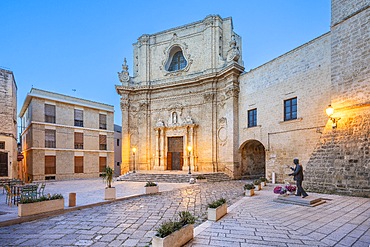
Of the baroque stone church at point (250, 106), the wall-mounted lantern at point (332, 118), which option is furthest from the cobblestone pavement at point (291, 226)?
the wall-mounted lantern at point (332, 118)

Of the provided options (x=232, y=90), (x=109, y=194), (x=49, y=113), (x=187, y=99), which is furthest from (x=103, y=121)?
(x=109, y=194)

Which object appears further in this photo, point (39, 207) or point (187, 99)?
point (187, 99)

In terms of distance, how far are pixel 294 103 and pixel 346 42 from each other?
4.08 m

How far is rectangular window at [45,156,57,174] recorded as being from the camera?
63.0 feet

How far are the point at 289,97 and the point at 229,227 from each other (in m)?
10.3

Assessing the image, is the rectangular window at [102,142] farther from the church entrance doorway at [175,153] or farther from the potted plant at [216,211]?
the potted plant at [216,211]

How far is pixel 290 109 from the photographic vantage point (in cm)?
1316

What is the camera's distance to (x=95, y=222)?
6090 millimetres

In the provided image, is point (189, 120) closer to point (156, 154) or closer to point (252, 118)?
point (156, 154)

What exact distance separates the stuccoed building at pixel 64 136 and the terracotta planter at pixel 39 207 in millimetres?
14048

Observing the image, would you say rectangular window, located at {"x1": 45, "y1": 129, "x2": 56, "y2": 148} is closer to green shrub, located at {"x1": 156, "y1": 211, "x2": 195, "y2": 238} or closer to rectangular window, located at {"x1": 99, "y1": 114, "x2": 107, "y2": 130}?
rectangular window, located at {"x1": 99, "y1": 114, "x2": 107, "y2": 130}

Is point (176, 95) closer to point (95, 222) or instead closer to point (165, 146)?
point (165, 146)

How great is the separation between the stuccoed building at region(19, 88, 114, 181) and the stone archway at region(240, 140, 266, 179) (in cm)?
1435

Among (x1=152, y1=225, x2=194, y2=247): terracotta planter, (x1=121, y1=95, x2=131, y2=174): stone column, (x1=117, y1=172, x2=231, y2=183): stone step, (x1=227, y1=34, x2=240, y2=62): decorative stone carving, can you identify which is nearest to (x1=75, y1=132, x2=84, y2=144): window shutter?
(x1=121, y1=95, x2=131, y2=174): stone column
